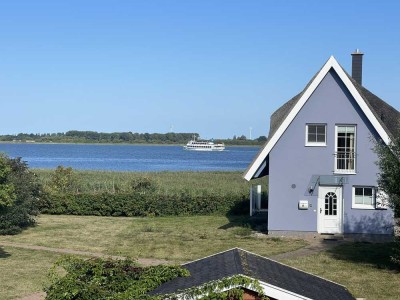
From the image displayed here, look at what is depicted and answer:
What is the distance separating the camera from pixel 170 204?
122 feet

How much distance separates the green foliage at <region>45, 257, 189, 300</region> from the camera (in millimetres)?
7773

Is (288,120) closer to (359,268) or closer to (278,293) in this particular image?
(359,268)

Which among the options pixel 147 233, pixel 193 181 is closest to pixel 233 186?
pixel 193 181

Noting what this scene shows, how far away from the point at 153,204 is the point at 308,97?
13.5 meters

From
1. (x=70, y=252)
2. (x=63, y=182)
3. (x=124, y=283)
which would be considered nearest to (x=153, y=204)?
(x=63, y=182)

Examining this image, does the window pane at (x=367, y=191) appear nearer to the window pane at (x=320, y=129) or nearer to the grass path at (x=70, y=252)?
the window pane at (x=320, y=129)

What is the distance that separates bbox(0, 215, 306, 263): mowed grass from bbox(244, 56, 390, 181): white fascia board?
385cm

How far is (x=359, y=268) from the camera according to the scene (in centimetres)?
2184

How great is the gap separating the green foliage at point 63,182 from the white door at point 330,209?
19.7 m

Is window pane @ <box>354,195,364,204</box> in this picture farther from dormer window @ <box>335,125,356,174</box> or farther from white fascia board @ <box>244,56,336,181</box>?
white fascia board @ <box>244,56,336,181</box>

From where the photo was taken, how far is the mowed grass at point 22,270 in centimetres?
1783

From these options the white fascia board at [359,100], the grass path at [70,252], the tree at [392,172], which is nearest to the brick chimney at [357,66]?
the white fascia board at [359,100]

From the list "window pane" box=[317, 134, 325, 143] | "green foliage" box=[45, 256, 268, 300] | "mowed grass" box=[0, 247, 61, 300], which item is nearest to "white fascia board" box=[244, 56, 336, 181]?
"window pane" box=[317, 134, 325, 143]

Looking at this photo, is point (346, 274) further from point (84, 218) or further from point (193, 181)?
point (193, 181)
